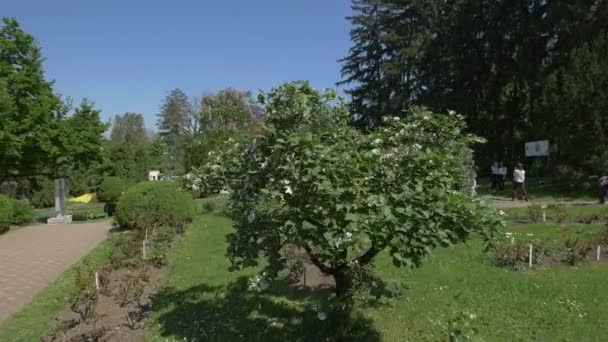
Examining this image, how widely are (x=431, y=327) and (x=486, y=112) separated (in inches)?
1179

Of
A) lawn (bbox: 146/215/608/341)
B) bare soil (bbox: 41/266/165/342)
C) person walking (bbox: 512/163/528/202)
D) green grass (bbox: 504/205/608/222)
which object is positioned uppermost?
person walking (bbox: 512/163/528/202)

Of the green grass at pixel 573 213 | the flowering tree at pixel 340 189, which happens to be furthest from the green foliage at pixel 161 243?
the green grass at pixel 573 213

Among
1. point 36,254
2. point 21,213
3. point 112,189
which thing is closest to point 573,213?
point 36,254

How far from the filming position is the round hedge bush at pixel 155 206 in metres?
12.8

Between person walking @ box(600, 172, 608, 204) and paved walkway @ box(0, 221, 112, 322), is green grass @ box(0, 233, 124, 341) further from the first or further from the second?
person walking @ box(600, 172, 608, 204)

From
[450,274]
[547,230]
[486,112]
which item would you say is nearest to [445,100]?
[486,112]

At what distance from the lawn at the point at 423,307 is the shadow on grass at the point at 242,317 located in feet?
0.04

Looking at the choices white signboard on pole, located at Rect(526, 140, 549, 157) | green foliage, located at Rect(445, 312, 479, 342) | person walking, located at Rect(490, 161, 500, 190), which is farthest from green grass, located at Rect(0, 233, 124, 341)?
white signboard on pole, located at Rect(526, 140, 549, 157)

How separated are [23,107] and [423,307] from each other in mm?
18742

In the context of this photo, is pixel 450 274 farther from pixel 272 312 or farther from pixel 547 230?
pixel 547 230

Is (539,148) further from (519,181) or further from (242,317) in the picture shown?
(242,317)

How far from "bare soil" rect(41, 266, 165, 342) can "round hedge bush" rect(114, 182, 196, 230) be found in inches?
213

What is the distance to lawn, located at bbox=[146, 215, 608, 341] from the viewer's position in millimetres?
4824

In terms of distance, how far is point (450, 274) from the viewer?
6.72 meters
